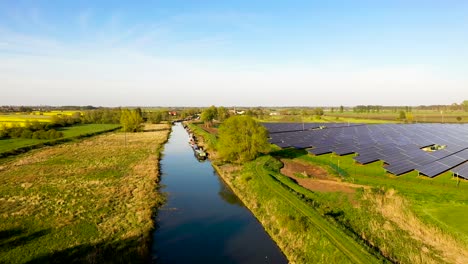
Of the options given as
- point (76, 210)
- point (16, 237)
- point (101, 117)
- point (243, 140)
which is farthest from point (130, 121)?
point (16, 237)

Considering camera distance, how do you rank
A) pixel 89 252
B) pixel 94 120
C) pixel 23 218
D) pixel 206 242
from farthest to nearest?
pixel 94 120
pixel 23 218
pixel 206 242
pixel 89 252

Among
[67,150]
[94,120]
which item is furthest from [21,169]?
[94,120]

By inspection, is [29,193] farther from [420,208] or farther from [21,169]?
[420,208]

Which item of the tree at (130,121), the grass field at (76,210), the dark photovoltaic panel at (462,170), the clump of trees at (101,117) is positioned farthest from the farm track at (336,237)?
the clump of trees at (101,117)

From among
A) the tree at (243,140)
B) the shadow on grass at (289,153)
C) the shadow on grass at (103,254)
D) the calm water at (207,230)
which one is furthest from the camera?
the shadow on grass at (289,153)

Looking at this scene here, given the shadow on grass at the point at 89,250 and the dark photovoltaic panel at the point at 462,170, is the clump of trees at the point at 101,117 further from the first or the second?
the dark photovoltaic panel at the point at 462,170

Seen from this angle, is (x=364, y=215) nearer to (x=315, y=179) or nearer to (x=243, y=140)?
(x=315, y=179)
